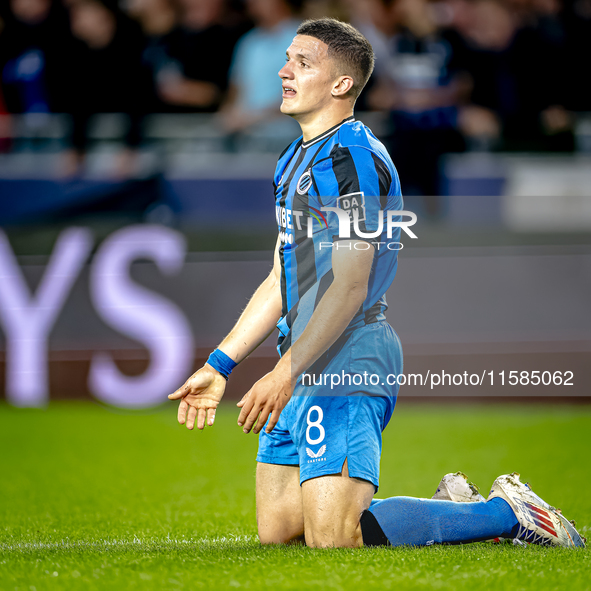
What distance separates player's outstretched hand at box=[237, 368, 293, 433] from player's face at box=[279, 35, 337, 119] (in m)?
0.93

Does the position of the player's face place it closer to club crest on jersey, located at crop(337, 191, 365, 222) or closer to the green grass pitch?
club crest on jersey, located at crop(337, 191, 365, 222)

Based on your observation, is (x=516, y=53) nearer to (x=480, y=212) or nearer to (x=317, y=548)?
(x=480, y=212)

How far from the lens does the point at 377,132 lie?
23.3ft

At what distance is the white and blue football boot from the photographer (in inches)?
113

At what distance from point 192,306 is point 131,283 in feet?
1.63

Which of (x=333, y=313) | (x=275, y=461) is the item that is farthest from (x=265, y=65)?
(x=333, y=313)

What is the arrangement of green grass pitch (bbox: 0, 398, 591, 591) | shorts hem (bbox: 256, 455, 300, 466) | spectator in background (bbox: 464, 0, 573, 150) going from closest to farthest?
green grass pitch (bbox: 0, 398, 591, 591), shorts hem (bbox: 256, 455, 300, 466), spectator in background (bbox: 464, 0, 573, 150)

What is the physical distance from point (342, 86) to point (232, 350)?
0.97m

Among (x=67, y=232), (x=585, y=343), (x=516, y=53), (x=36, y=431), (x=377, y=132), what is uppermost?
(x=516, y=53)

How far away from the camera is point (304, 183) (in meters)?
2.89

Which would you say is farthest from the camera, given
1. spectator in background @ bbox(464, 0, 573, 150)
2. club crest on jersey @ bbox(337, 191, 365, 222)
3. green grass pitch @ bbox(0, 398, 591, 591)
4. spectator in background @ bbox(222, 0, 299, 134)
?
spectator in background @ bbox(464, 0, 573, 150)

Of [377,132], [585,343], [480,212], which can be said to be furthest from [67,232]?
[585,343]

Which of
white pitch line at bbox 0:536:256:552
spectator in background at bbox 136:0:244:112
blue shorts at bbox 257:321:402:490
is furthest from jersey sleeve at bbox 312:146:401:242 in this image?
spectator in background at bbox 136:0:244:112

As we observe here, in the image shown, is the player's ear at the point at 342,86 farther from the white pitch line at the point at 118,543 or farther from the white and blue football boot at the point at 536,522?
the white pitch line at the point at 118,543
